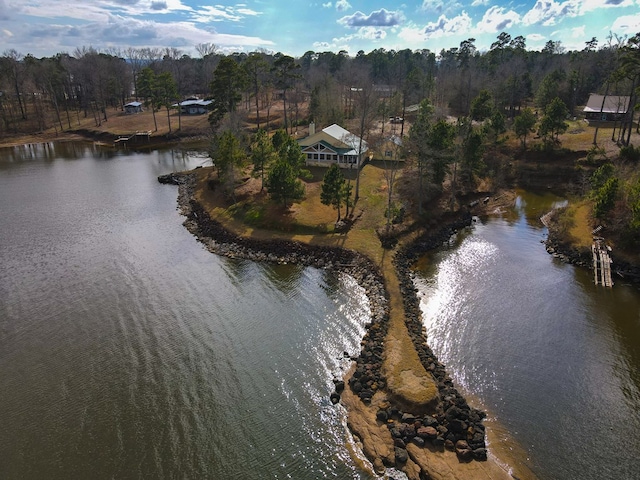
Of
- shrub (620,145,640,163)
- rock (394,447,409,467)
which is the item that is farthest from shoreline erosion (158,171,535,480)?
shrub (620,145,640,163)

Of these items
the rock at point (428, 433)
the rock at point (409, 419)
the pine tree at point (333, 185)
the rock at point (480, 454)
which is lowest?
the rock at point (480, 454)

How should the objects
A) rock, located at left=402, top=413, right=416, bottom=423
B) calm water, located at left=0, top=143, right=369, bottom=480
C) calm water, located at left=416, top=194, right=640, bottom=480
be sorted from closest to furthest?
calm water, located at left=0, top=143, right=369, bottom=480 < calm water, located at left=416, top=194, right=640, bottom=480 < rock, located at left=402, top=413, right=416, bottom=423

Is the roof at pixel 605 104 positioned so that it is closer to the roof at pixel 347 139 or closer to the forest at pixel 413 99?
the forest at pixel 413 99

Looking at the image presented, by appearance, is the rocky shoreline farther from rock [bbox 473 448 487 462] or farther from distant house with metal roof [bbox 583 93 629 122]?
distant house with metal roof [bbox 583 93 629 122]

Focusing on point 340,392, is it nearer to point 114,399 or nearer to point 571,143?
point 114,399

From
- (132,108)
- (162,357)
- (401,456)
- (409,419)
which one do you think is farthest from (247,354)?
(132,108)

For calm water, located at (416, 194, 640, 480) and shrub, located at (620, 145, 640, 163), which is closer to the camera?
calm water, located at (416, 194, 640, 480)

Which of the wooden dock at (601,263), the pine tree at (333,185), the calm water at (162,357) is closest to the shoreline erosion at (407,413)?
the calm water at (162,357)
